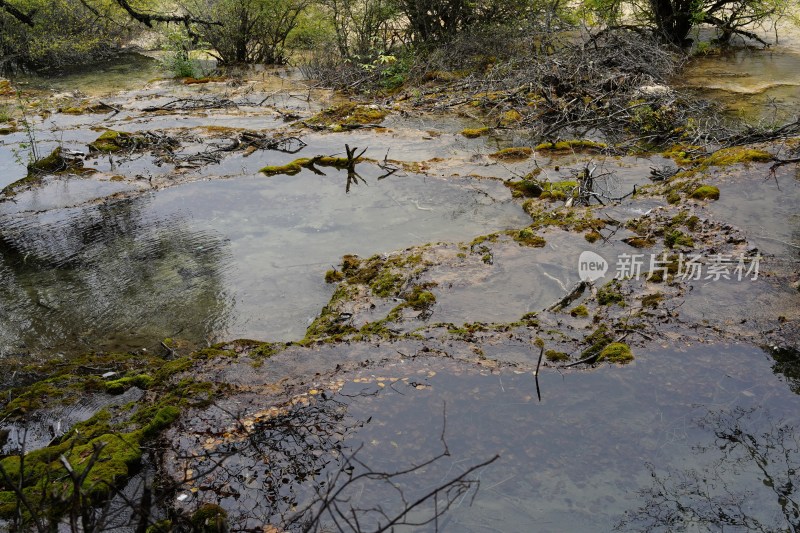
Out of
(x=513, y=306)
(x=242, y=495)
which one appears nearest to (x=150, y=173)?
(x=513, y=306)

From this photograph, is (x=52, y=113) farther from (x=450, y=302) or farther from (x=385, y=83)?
(x=450, y=302)

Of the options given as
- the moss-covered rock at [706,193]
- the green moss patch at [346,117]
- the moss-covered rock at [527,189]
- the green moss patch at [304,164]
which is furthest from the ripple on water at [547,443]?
the green moss patch at [346,117]

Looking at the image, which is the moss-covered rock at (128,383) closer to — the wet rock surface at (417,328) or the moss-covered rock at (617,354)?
the wet rock surface at (417,328)

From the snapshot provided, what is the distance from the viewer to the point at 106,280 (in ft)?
23.2

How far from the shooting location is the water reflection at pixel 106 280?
6094mm

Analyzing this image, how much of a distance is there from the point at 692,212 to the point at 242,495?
6237 mm

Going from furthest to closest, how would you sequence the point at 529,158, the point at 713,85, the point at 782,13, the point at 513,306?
1. the point at 782,13
2. the point at 713,85
3. the point at 529,158
4. the point at 513,306

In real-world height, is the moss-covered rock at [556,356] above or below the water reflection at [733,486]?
above

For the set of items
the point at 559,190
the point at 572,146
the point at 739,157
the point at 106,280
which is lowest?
the point at 106,280

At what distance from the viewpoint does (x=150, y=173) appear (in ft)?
34.1

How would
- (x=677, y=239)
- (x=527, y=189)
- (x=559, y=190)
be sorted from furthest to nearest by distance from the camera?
(x=527, y=189), (x=559, y=190), (x=677, y=239)

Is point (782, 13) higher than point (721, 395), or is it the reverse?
point (782, 13)

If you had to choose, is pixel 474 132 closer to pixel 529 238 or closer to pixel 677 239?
pixel 529 238

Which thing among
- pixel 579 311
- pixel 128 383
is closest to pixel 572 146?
pixel 579 311
